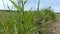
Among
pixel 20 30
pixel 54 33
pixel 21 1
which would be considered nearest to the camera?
pixel 21 1

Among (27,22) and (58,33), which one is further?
(58,33)

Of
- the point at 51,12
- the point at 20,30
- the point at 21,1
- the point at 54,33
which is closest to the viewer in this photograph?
the point at 21,1

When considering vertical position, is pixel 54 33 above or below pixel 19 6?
below

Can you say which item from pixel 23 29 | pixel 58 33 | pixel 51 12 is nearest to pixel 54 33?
pixel 58 33

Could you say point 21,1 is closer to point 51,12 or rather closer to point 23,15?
point 23,15

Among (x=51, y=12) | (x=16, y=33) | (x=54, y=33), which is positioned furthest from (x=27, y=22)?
(x=51, y=12)

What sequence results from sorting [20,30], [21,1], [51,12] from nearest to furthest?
[21,1]
[20,30]
[51,12]

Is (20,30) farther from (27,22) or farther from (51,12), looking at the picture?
(51,12)

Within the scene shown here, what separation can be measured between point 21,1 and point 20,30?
20 cm

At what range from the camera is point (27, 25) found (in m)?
0.97

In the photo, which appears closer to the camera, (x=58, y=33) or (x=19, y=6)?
(x=19, y=6)

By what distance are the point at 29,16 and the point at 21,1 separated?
0.10 meters

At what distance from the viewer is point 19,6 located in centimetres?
96

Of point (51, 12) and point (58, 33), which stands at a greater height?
point (51, 12)
